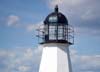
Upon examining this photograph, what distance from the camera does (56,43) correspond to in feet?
122

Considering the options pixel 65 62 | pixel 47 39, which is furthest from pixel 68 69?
pixel 47 39

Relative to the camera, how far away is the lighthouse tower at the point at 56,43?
37.3 metres

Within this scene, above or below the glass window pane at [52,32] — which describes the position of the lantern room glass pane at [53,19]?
above

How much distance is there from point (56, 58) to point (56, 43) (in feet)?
3.91

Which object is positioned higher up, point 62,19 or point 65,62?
point 62,19

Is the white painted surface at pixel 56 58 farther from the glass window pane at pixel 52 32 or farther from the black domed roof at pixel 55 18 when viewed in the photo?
the black domed roof at pixel 55 18

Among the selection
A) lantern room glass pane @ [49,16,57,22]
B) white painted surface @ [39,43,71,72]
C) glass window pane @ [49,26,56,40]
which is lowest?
white painted surface @ [39,43,71,72]

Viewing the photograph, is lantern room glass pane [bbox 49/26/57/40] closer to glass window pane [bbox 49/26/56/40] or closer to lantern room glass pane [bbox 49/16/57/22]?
glass window pane [bbox 49/26/56/40]

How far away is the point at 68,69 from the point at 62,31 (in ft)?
10.1

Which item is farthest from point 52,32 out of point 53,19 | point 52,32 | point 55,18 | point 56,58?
point 56,58

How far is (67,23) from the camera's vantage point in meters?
37.8

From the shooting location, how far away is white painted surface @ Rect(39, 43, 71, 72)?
3725 cm

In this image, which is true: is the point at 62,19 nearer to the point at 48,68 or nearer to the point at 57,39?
the point at 57,39

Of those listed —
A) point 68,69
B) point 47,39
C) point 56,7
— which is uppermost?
point 56,7
